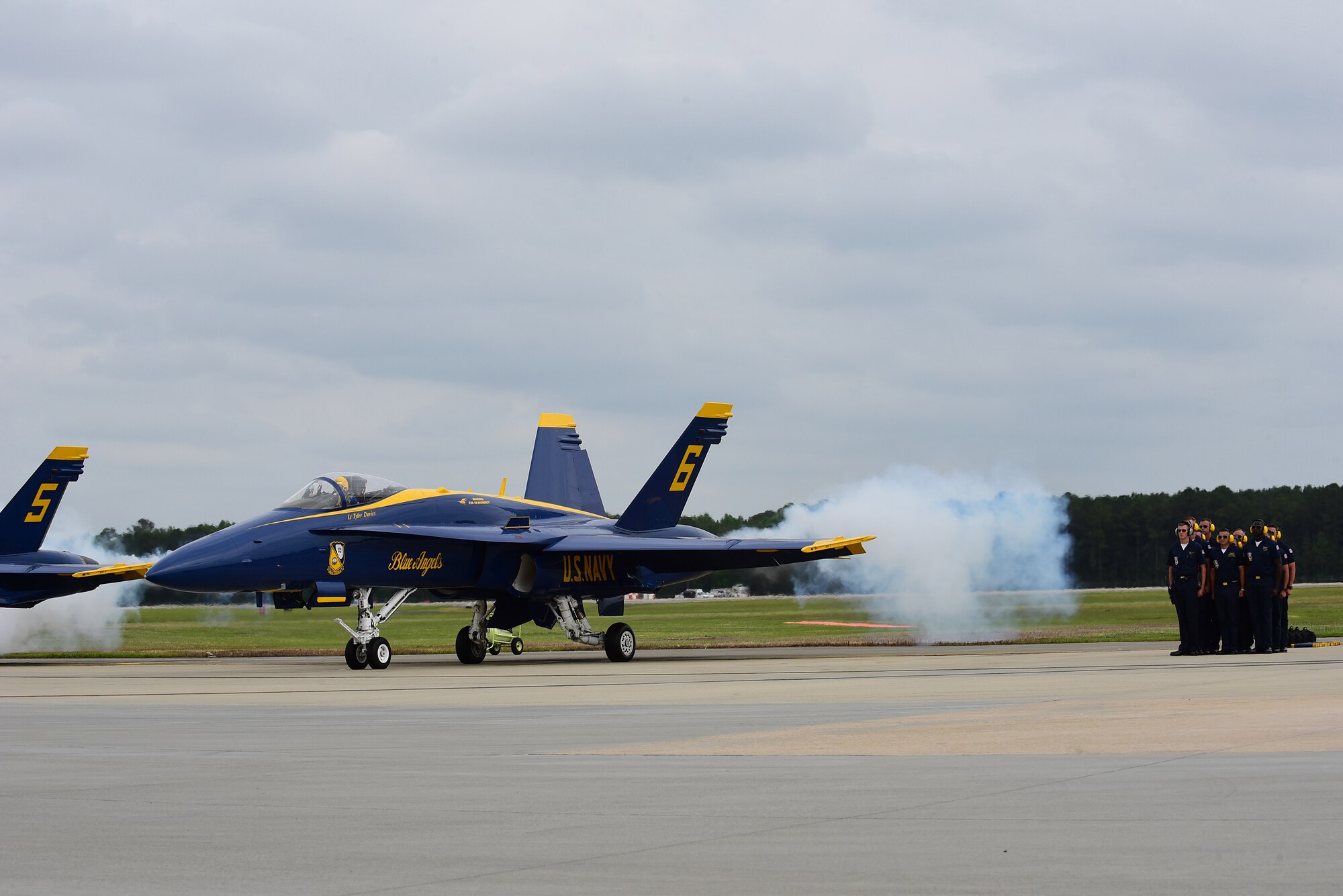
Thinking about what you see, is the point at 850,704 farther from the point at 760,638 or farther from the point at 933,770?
the point at 760,638

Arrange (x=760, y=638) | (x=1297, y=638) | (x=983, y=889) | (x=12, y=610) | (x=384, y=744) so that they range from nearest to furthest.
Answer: (x=983, y=889)
(x=384, y=744)
(x=1297, y=638)
(x=12, y=610)
(x=760, y=638)

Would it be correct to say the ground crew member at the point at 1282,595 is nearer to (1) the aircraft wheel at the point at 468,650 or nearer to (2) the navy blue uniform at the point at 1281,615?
(2) the navy blue uniform at the point at 1281,615

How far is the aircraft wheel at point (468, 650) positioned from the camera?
88.9 feet

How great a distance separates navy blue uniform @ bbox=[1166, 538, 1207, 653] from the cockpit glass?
42.3 ft

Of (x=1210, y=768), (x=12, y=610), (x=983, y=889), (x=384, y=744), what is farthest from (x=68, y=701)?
(x=12, y=610)

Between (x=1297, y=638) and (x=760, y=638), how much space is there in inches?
518

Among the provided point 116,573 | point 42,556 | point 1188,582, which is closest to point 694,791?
point 1188,582

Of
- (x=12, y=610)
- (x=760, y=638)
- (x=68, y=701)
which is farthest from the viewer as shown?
(x=760, y=638)

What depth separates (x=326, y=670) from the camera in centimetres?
2466

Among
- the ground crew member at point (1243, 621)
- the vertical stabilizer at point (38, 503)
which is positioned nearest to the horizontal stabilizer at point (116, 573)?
→ the vertical stabilizer at point (38, 503)

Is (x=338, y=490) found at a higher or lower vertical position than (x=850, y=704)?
higher

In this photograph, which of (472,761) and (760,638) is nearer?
(472,761)

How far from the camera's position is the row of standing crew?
77.0ft

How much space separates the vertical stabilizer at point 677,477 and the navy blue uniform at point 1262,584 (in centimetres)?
1093
